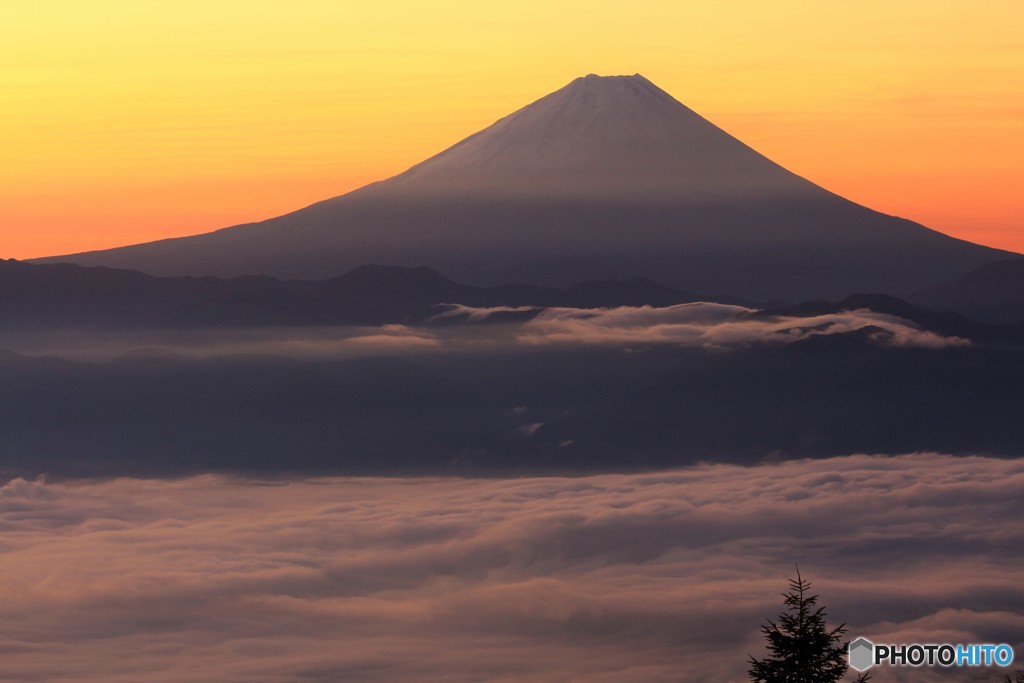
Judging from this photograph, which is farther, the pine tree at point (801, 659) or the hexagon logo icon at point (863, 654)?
the hexagon logo icon at point (863, 654)

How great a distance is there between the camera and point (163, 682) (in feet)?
632

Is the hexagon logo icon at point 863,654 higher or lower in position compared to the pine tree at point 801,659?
higher

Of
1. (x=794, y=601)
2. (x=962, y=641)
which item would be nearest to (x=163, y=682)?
(x=962, y=641)

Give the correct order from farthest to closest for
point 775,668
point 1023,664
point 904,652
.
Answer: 1. point 1023,664
2. point 904,652
3. point 775,668

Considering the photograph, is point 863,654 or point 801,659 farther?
point 863,654

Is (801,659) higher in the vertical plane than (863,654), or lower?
lower

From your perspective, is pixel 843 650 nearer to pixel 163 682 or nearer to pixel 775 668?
pixel 775 668

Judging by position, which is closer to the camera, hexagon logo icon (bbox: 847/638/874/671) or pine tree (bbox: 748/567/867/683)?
pine tree (bbox: 748/567/867/683)

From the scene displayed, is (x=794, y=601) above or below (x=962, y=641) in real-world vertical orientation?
below

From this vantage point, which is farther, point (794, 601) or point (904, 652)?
Answer: point (904, 652)

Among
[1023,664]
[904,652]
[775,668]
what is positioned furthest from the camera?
[1023,664]

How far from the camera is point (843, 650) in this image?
34281 mm

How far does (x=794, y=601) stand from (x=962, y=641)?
173193 millimetres

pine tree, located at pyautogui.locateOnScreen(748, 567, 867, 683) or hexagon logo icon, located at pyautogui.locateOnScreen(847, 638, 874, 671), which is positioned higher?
hexagon logo icon, located at pyautogui.locateOnScreen(847, 638, 874, 671)
